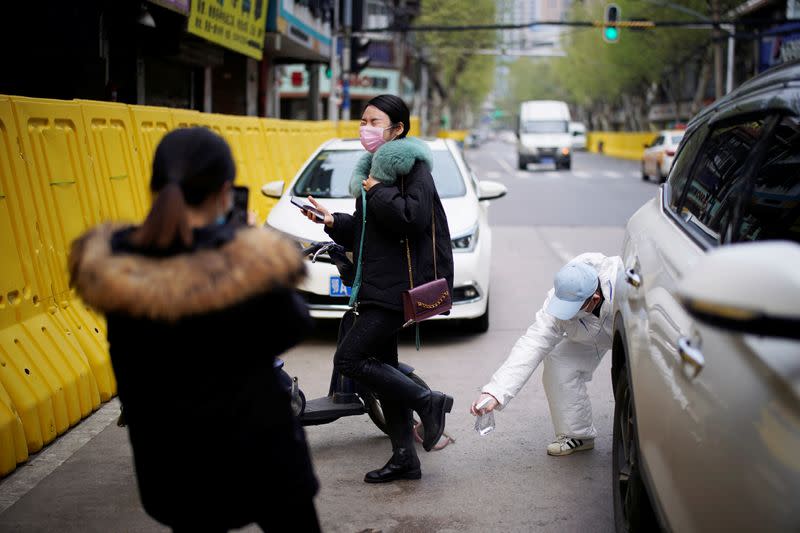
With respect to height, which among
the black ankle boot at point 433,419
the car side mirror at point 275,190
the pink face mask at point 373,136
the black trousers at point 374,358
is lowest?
the black ankle boot at point 433,419

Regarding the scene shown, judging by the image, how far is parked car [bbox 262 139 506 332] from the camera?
7762 mm

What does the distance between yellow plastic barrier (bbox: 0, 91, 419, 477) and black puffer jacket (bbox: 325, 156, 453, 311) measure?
1066 millimetres

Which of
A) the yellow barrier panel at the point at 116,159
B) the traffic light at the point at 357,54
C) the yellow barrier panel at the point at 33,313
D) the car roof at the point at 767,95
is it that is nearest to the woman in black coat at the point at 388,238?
the car roof at the point at 767,95

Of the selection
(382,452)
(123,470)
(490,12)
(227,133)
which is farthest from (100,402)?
(490,12)

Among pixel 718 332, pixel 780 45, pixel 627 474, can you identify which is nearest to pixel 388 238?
pixel 627 474

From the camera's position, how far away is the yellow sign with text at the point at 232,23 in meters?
15.2

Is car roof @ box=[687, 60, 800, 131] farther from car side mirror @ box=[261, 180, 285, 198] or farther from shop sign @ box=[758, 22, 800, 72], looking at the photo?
shop sign @ box=[758, 22, 800, 72]

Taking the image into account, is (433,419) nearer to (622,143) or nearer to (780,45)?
(780,45)

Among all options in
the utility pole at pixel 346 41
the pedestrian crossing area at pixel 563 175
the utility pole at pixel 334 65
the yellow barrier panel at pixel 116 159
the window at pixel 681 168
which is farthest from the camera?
the pedestrian crossing area at pixel 563 175

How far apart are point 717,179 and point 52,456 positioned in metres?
3.44

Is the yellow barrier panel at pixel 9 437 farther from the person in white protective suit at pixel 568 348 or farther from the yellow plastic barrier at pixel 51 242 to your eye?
the person in white protective suit at pixel 568 348

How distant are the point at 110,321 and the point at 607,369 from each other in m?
5.18

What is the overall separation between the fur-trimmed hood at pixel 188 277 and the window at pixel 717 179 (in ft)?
4.73

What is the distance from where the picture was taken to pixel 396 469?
473 centimetres
